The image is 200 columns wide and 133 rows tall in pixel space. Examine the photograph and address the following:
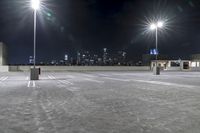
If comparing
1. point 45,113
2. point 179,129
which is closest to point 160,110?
point 179,129

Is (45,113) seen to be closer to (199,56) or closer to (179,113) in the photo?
(179,113)

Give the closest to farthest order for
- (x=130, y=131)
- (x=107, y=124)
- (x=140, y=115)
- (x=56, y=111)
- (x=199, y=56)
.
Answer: (x=130, y=131) → (x=107, y=124) → (x=140, y=115) → (x=56, y=111) → (x=199, y=56)

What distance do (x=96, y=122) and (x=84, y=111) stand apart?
5.76ft

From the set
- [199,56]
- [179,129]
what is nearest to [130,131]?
[179,129]

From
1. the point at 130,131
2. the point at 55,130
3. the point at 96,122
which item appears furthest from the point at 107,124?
the point at 55,130

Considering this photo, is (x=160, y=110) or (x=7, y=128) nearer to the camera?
(x=7, y=128)

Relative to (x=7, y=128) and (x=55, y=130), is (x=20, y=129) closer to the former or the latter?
(x=7, y=128)

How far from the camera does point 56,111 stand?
8.80 metres

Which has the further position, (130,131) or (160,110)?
(160,110)

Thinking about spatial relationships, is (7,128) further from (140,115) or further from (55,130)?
(140,115)

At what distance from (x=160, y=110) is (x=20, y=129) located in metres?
5.01

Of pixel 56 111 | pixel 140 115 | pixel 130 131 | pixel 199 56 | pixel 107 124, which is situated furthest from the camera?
pixel 199 56

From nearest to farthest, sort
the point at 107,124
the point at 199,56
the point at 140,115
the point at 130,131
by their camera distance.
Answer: the point at 130,131
the point at 107,124
the point at 140,115
the point at 199,56

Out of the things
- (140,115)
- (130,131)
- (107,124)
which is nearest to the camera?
(130,131)
